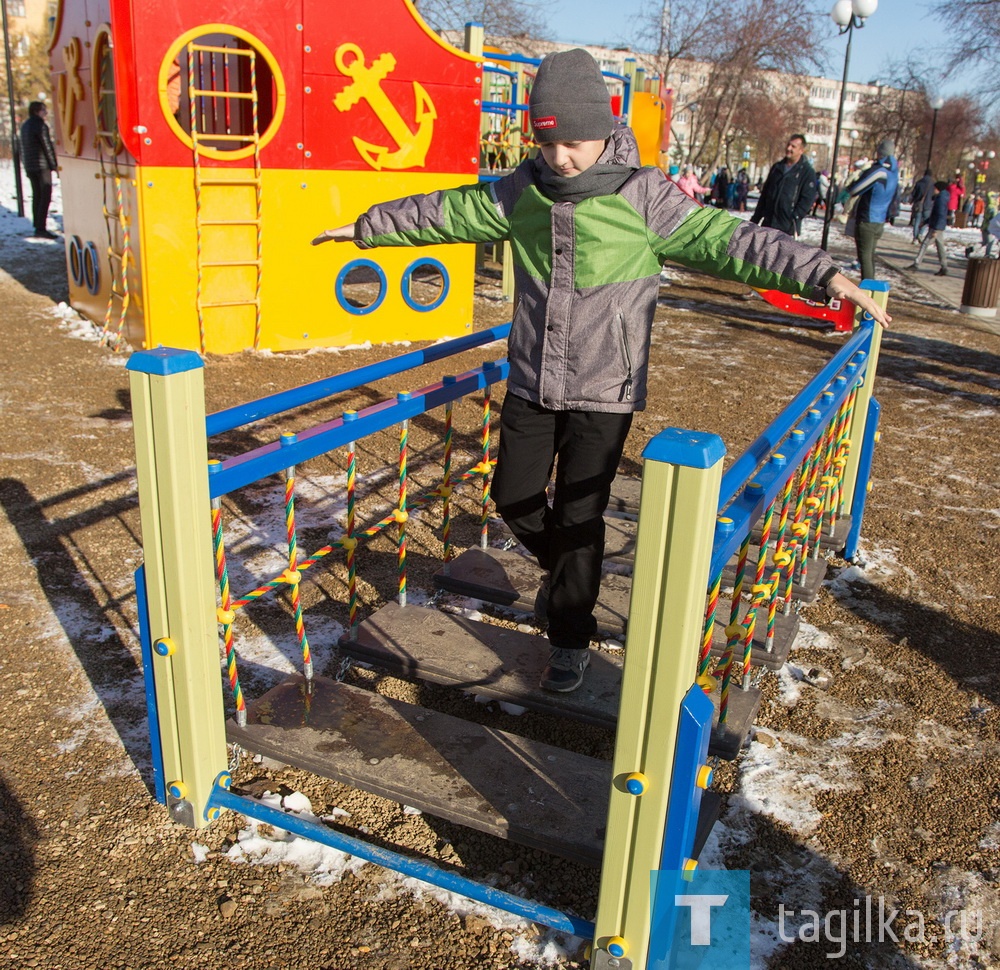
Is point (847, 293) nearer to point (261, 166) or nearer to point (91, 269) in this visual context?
point (261, 166)

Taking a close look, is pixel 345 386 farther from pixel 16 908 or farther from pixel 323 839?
pixel 16 908

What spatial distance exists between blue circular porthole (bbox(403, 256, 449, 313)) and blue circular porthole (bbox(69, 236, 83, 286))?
301cm

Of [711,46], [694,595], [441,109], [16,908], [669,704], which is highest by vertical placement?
[711,46]

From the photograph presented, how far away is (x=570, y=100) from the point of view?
2.35 m

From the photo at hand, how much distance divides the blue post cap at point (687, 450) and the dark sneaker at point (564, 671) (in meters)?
1.25

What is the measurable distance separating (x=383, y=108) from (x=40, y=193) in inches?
306

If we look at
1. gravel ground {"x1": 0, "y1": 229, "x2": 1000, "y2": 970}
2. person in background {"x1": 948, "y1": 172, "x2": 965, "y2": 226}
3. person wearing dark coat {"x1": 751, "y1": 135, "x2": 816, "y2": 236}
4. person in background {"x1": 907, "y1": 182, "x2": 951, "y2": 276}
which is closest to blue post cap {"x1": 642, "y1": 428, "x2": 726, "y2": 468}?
gravel ground {"x1": 0, "y1": 229, "x2": 1000, "y2": 970}

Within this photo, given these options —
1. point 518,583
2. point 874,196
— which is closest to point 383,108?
point 874,196

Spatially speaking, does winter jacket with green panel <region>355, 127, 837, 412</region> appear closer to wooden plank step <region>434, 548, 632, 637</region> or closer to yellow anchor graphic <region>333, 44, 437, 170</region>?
wooden plank step <region>434, 548, 632, 637</region>

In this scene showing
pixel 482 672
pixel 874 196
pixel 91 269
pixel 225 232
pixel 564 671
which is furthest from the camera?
pixel 874 196

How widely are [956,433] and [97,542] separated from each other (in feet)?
18.2

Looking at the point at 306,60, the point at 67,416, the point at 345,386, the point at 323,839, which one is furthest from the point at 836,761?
the point at 306,60

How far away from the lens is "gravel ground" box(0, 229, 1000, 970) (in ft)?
6.89

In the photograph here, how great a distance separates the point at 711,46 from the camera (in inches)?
1232
